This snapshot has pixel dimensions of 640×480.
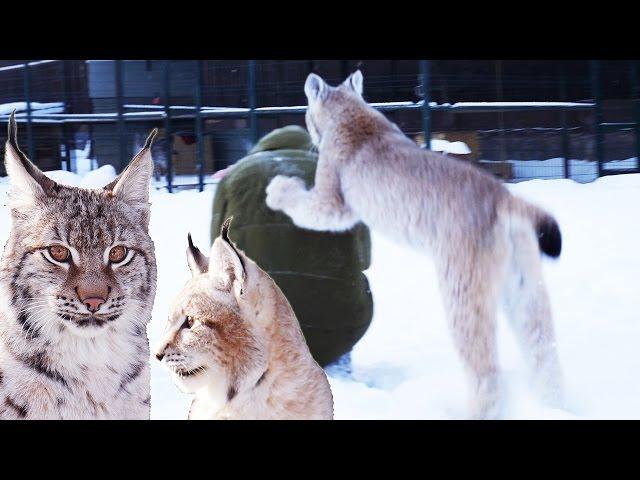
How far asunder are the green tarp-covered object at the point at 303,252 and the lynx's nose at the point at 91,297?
532 mm

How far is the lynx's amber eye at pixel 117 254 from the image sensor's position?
2.12 meters

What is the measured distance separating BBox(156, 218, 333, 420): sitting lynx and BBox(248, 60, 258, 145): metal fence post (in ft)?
2.15

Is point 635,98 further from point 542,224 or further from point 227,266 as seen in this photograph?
point 227,266

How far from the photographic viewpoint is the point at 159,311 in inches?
88.6

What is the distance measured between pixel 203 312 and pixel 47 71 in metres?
1.16

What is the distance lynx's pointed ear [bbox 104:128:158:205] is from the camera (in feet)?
7.27

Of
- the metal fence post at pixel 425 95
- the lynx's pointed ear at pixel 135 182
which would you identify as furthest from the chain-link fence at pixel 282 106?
the lynx's pointed ear at pixel 135 182

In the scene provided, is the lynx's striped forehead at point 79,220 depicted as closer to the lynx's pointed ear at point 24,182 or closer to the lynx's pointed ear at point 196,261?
the lynx's pointed ear at point 24,182

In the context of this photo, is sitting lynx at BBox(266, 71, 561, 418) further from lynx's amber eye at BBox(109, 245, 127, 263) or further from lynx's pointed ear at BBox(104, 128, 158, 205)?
lynx's amber eye at BBox(109, 245, 127, 263)

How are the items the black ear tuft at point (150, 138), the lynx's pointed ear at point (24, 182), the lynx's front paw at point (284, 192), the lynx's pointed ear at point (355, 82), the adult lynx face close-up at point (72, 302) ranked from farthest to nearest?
the lynx's pointed ear at point (355, 82)
the lynx's front paw at point (284, 192)
the black ear tuft at point (150, 138)
the lynx's pointed ear at point (24, 182)
the adult lynx face close-up at point (72, 302)

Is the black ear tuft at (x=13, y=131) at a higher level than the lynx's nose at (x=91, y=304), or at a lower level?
higher

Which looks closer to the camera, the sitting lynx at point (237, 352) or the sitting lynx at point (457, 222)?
the sitting lynx at point (237, 352)

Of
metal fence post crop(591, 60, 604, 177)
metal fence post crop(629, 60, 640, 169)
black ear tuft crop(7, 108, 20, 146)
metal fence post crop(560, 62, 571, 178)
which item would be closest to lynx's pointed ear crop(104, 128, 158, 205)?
black ear tuft crop(7, 108, 20, 146)

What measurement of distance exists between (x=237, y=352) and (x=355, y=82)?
1020mm
